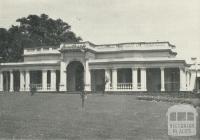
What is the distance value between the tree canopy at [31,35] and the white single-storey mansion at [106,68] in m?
10.9

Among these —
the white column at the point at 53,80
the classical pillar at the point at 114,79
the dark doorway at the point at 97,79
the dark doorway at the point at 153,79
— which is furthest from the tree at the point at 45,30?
the dark doorway at the point at 153,79

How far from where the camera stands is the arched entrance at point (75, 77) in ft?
144

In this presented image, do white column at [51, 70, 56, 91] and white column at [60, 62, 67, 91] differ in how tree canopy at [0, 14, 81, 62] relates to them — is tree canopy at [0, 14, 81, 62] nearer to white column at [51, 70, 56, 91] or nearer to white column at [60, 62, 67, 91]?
white column at [51, 70, 56, 91]

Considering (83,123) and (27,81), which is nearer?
(83,123)

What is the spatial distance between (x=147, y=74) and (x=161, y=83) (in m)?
3.04

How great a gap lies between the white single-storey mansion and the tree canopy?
35.7 feet

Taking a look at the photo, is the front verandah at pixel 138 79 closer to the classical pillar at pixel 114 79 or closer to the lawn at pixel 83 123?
the classical pillar at pixel 114 79

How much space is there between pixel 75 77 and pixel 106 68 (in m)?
4.77

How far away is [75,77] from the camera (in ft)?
146

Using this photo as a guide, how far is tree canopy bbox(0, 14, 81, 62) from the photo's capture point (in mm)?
57438

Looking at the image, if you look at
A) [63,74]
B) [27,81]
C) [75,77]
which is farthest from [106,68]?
[27,81]

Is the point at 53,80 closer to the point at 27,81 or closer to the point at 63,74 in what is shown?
the point at 63,74

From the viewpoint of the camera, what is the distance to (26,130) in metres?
14.3

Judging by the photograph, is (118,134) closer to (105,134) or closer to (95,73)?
(105,134)
